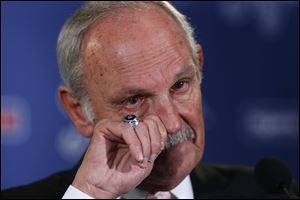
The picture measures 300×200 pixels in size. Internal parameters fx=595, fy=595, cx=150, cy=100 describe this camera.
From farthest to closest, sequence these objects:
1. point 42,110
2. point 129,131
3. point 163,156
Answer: point 42,110
point 163,156
point 129,131

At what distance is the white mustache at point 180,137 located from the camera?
1257 millimetres

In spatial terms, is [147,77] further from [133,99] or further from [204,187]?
[204,187]

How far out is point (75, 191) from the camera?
1147 millimetres

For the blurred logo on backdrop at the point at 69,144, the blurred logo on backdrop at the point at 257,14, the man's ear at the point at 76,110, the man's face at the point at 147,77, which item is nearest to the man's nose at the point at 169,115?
the man's face at the point at 147,77

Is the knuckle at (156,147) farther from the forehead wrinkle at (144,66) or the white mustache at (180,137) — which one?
the forehead wrinkle at (144,66)

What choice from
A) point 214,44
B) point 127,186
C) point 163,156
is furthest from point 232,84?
point 127,186

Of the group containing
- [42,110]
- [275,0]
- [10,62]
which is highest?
[275,0]

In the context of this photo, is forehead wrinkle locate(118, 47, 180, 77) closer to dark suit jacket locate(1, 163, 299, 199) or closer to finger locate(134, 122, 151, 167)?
finger locate(134, 122, 151, 167)

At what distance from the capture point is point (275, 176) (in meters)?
1.37

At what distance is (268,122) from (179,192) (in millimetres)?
806

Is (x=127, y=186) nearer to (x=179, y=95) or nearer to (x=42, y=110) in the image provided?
(x=179, y=95)

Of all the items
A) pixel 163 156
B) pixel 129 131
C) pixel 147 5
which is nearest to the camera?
pixel 129 131

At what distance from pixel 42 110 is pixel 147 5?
0.80m

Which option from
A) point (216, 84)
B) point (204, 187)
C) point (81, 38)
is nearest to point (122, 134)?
point (81, 38)
